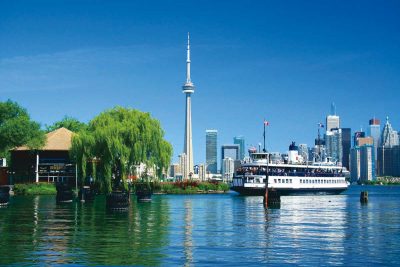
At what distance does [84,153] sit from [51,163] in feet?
96.0

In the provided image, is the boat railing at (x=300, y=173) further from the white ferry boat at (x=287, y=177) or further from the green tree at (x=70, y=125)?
the green tree at (x=70, y=125)

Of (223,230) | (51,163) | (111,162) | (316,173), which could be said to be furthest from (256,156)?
(223,230)

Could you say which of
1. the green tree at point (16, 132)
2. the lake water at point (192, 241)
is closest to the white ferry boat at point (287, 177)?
the green tree at point (16, 132)

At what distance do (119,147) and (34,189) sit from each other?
28.9 meters

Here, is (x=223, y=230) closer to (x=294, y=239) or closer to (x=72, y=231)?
(x=294, y=239)

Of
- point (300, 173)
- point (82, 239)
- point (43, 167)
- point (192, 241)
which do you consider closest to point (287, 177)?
point (300, 173)

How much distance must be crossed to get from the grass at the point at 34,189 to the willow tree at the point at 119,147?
20594 millimetres

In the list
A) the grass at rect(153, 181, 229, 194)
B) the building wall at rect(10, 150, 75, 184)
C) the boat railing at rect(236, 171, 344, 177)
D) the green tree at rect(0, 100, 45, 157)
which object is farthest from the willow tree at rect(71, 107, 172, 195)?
the boat railing at rect(236, 171, 344, 177)

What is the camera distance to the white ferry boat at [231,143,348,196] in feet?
362

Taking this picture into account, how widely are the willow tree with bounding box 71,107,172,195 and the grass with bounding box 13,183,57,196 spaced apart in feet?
67.6

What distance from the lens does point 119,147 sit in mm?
70062

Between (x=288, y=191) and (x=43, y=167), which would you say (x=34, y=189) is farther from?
(x=288, y=191)

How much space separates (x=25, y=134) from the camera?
9319 cm

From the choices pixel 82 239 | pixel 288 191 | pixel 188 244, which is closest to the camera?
pixel 188 244
